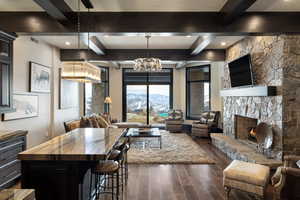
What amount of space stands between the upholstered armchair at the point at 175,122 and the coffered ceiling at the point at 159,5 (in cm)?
628

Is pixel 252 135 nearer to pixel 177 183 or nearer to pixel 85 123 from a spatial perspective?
pixel 177 183

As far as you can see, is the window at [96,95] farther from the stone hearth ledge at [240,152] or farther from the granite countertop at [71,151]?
the granite countertop at [71,151]

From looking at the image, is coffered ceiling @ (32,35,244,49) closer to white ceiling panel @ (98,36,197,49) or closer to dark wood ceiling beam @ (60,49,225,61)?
white ceiling panel @ (98,36,197,49)

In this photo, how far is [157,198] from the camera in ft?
10.4

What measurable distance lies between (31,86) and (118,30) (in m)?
2.80

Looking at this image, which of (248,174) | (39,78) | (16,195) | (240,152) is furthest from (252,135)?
(39,78)

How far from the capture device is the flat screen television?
4824 millimetres

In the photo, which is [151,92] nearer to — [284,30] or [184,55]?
[184,55]

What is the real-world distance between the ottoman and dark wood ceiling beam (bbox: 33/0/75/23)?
11.3 feet

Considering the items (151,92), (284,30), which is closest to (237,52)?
(284,30)

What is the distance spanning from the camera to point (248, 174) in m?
2.80

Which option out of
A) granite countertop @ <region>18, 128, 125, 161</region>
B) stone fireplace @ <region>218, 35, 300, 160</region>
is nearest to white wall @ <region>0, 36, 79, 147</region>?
granite countertop @ <region>18, 128, 125, 161</region>

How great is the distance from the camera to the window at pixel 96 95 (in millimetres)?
9633

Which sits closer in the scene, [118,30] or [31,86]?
[118,30]
